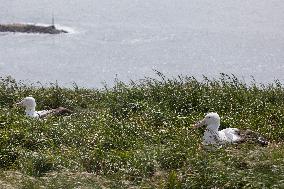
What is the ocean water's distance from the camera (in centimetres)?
4738

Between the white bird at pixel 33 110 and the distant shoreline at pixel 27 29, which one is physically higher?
the white bird at pixel 33 110

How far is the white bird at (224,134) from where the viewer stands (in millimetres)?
9333

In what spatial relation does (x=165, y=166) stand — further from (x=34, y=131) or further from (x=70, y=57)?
(x=70, y=57)

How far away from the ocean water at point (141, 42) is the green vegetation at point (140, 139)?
27.5 meters

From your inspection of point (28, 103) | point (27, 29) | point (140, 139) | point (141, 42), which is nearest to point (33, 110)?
point (28, 103)

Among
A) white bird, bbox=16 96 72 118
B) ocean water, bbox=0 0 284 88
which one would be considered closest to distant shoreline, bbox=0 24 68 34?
ocean water, bbox=0 0 284 88

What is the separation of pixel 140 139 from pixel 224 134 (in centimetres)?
148

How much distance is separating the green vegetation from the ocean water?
27472mm

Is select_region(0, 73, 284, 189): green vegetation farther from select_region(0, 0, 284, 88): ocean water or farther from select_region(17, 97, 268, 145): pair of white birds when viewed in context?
select_region(0, 0, 284, 88): ocean water

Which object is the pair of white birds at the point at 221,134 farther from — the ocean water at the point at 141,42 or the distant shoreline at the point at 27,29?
the distant shoreline at the point at 27,29

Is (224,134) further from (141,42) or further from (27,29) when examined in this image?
(27,29)

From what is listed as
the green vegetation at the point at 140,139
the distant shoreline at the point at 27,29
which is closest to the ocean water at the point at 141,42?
the distant shoreline at the point at 27,29

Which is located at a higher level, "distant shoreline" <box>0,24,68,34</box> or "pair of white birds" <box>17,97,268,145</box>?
"pair of white birds" <box>17,97,268,145</box>

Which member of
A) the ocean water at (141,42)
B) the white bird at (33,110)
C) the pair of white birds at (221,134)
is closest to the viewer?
the pair of white birds at (221,134)
